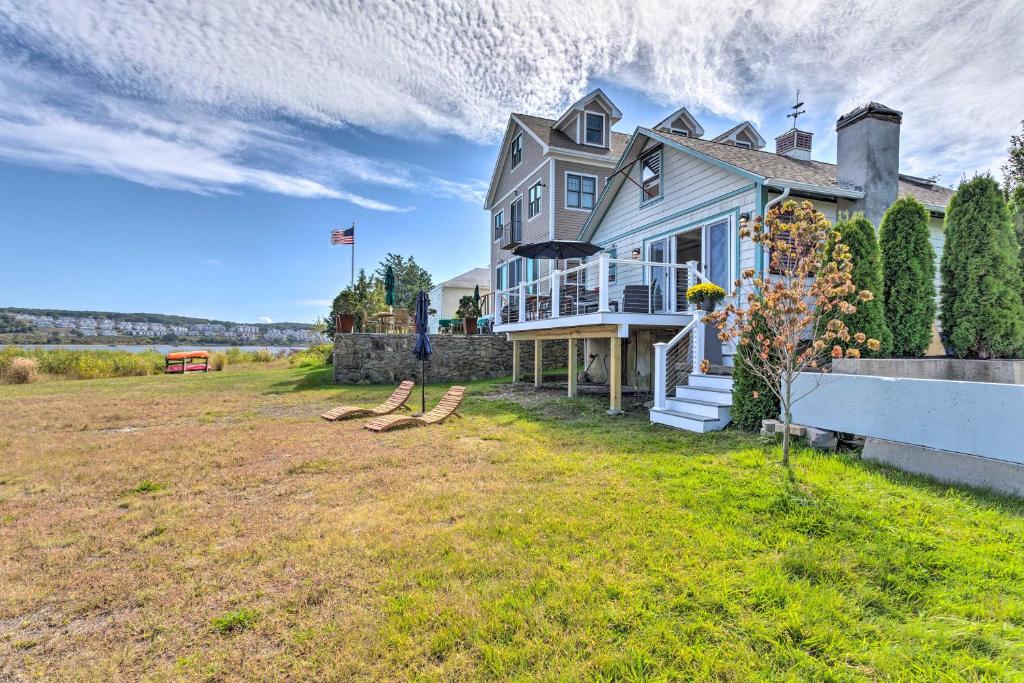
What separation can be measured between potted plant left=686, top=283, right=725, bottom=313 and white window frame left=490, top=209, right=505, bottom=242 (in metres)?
15.4

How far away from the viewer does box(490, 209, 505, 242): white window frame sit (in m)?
23.7

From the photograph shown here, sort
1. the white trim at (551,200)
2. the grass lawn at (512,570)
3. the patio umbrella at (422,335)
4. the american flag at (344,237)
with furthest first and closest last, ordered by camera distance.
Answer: the american flag at (344,237) → the white trim at (551,200) → the patio umbrella at (422,335) → the grass lawn at (512,570)

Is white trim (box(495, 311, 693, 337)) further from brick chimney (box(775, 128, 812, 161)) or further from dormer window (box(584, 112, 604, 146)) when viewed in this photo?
dormer window (box(584, 112, 604, 146))

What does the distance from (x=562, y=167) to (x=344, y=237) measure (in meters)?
12.3

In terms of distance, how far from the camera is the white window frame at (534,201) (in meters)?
19.2

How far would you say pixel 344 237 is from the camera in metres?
23.5

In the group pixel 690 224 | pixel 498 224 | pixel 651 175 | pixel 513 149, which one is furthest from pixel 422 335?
pixel 498 224

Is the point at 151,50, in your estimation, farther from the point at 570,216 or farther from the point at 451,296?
the point at 451,296

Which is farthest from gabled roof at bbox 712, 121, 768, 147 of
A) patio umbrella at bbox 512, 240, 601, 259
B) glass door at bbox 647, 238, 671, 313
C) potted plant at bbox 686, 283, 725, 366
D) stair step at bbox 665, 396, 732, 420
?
stair step at bbox 665, 396, 732, 420

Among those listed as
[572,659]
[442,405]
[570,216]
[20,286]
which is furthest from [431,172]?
[20,286]

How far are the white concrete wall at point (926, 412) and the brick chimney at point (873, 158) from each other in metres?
6.35

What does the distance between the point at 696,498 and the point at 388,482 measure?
3.43 metres

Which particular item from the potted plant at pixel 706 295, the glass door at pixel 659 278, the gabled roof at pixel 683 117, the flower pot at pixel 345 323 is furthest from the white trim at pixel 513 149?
the potted plant at pixel 706 295

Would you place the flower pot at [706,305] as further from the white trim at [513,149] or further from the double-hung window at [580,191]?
the white trim at [513,149]
